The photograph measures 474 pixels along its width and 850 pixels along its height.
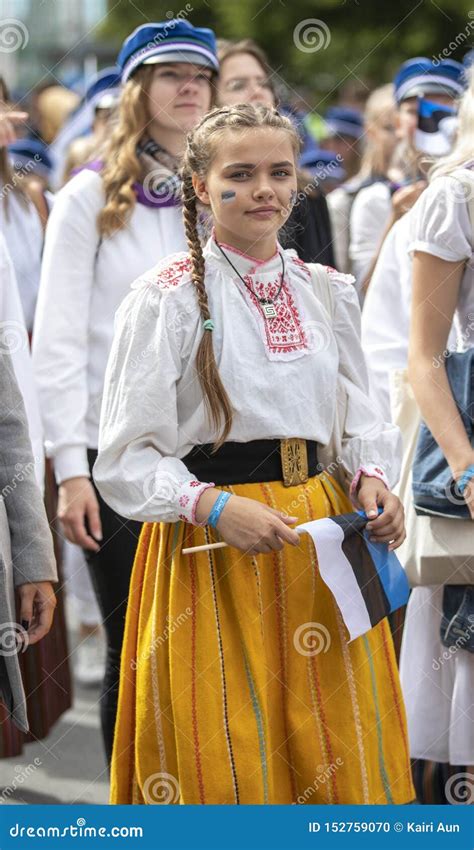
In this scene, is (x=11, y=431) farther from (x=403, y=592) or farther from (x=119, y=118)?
(x=119, y=118)

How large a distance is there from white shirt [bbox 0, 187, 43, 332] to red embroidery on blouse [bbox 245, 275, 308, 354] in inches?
72.7

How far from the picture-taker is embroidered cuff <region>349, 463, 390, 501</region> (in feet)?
10.0

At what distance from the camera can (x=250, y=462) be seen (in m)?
2.98

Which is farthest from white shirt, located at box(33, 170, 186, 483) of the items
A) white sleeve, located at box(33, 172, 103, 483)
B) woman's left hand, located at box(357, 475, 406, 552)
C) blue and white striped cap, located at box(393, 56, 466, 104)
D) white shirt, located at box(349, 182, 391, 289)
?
white shirt, located at box(349, 182, 391, 289)

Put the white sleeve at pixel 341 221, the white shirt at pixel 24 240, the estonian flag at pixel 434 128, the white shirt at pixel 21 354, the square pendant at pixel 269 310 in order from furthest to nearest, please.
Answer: the white sleeve at pixel 341 221
the estonian flag at pixel 434 128
the white shirt at pixel 24 240
the white shirt at pixel 21 354
the square pendant at pixel 269 310

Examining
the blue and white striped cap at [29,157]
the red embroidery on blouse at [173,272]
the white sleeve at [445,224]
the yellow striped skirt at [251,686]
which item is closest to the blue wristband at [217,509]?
the yellow striped skirt at [251,686]

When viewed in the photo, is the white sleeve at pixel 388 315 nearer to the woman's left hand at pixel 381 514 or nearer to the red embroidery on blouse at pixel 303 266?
the red embroidery on blouse at pixel 303 266

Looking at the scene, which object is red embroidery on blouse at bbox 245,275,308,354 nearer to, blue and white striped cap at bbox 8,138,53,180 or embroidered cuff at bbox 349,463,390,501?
embroidered cuff at bbox 349,463,390,501

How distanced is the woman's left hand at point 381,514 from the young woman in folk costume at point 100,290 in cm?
95

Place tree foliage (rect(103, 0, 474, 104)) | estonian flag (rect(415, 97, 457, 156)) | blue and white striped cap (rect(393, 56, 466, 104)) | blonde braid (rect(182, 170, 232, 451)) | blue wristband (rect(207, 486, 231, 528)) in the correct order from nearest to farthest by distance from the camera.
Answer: blue wristband (rect(207, 486, 231, 528))
blonde braid (rect(182, 170, 232, 451))
estonian flag (rect(415, 97, 457, 156))
blue and white striped cap (rect(393, 56, 466, 104))
tree foliage (rect(103, 0, 474, 104))

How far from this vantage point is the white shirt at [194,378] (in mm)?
2885

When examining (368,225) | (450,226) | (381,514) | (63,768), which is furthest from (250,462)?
(368,225)

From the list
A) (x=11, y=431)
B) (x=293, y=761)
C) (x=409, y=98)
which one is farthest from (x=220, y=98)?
(x=293, y=761)

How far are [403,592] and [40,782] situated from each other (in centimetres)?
206
